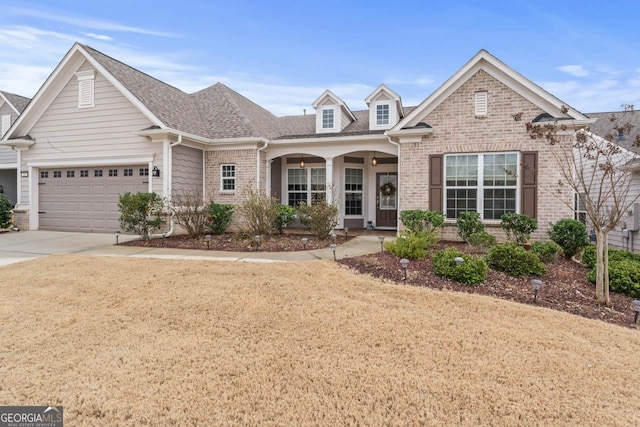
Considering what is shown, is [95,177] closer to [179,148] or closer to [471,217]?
[179,148]

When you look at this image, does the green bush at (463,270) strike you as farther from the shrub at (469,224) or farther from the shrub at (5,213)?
the shrub at (5,213)

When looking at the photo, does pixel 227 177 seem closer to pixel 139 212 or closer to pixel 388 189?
pixel 139 212

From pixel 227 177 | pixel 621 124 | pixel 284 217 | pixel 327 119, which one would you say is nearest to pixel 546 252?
pixel 284 217

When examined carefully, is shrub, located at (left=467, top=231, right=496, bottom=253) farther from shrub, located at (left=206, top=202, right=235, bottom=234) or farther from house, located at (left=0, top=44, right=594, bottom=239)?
shrub, located at (left=206, top=202, right=235, bottom=234)

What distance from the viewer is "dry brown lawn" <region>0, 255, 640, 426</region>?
101 inches

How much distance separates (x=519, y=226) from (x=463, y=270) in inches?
184

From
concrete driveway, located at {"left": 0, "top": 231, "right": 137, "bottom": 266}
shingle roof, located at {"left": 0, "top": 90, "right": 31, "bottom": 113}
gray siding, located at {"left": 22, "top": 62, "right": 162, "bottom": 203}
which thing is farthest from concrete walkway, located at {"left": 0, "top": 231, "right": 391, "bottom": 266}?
shingle roof, located at {"left": 0, "top": 90, "right": 31, "bottom": 113}

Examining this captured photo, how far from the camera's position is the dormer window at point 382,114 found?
1371 cm

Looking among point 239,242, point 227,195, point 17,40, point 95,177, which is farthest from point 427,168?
point 17,40

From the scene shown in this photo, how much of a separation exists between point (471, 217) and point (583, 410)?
7.66m

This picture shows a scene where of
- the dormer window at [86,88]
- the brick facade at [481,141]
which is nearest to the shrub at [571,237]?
the brick facade at [481,141]

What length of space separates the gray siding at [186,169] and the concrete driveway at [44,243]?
7.47ft

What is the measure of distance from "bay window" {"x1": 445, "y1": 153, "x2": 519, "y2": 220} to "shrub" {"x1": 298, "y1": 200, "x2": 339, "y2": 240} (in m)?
3.62

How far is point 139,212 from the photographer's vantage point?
1009 centimetres
